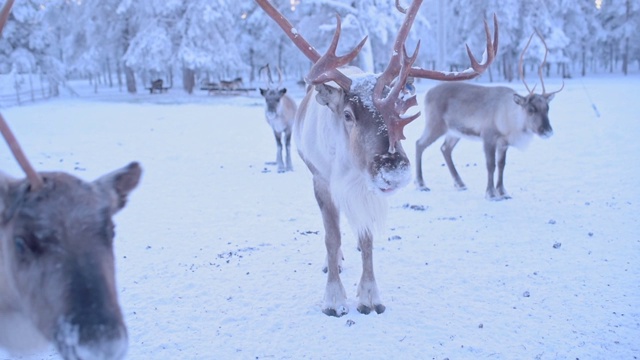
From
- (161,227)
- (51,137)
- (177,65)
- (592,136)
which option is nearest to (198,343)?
(161,227)

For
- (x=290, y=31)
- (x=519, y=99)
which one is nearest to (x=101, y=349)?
(x=290, y=31)

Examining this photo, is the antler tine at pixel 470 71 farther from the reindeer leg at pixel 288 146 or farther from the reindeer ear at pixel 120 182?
the reindeer leg at pixel 288 146

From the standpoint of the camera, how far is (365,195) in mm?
3891

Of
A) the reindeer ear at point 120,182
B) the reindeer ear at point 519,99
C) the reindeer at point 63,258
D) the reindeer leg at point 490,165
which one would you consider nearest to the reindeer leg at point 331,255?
the reindeer ear at point 120,182

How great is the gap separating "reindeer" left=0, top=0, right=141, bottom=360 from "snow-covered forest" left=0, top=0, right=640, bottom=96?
21445mm

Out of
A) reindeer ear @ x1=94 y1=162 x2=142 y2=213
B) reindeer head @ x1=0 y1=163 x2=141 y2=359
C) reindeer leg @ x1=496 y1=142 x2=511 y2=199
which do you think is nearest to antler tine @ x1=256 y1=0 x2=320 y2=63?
reindeer ear @ x1=94 y1=162 x2=142 y2=213

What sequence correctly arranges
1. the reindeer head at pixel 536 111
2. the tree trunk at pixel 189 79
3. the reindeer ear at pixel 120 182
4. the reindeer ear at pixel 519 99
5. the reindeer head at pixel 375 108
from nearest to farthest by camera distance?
the reindeer ear at pixel 120 182 < the reindeer head at pixel 375 108 < the reindeer head at pixel 536 111 < the reindeer ear at pixel 519 99 < the tree trunk at pixel 189 79

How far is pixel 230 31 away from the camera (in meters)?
30.5

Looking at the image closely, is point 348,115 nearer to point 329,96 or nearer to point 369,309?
point 329,96

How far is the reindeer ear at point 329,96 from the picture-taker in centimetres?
377

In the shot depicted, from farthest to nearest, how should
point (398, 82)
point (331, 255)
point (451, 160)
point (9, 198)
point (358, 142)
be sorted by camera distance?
point (451, 160)
point (331, 255)
point (358, 142)
point (398, 82)
point (9, 198)

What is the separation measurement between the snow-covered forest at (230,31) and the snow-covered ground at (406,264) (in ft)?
51.3

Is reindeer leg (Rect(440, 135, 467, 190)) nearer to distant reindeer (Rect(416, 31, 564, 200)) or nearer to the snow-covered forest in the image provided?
distant reindeer (Rect(416, 31, 564, 200))

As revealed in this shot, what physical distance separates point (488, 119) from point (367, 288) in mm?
4940
